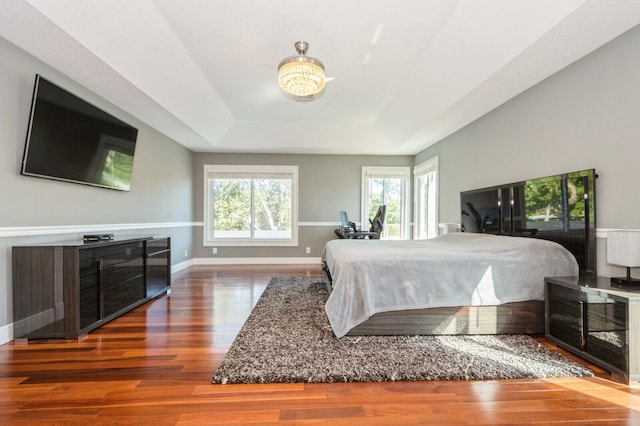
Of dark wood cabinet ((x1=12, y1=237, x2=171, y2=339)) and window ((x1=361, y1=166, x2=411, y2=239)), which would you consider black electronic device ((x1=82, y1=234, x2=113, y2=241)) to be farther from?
window ((x1=361, y1=166, x2=411, y2=239))

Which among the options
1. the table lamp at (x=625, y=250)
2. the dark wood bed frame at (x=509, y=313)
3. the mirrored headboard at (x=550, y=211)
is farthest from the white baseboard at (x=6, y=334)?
the mirrored headboard at (x=550, y=211)

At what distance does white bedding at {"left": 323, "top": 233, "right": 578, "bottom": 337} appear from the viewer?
7.86 feet

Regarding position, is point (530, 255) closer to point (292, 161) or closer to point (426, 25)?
point (426, 25)

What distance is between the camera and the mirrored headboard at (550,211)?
97.8 inches

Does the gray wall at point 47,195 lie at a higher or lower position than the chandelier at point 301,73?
lower

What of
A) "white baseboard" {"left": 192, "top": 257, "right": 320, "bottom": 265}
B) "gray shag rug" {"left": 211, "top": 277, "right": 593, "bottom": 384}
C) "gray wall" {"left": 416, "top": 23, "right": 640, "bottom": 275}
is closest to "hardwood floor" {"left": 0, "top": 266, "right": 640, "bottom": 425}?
"gray shag rug" {"left": 211, "top": 277, "right": 593, "bottom": 384}

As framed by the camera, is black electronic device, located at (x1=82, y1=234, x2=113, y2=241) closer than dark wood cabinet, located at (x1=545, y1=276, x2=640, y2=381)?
No

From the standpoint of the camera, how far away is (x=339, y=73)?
363 centimetres

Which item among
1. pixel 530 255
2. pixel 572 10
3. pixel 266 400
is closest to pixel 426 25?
pixel 572 10

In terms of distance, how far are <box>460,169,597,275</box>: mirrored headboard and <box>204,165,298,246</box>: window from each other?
3755 mm

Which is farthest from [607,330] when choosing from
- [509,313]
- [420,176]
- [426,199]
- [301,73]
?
[420,176]

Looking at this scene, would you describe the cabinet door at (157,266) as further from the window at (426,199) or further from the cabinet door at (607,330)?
the window at (426,199)

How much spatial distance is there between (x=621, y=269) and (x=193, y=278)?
5137 millimetres

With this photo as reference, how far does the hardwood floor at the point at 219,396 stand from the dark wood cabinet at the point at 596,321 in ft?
0.44
